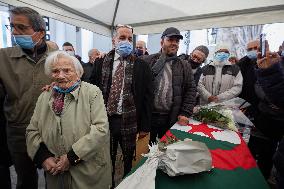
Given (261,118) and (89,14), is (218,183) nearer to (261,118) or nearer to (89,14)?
(261,118)

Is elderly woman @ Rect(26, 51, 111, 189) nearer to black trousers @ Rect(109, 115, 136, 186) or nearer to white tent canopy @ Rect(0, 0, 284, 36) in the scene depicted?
black trousers @ Rect(109, 115, 136, 186)

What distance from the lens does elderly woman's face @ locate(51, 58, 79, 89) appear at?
1.59 metres

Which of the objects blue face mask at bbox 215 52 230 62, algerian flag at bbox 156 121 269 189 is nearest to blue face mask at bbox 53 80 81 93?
algerian flag at bbox 156 121 269 189

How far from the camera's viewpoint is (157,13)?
4.34 metres

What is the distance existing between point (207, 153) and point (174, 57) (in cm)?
153

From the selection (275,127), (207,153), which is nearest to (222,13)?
(275,127)

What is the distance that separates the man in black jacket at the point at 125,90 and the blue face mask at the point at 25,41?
0.78 m

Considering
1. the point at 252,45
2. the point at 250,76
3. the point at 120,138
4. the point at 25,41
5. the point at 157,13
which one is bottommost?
the point at 120,138

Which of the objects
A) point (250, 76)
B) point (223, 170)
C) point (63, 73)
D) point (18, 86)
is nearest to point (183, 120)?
point (223, 170)

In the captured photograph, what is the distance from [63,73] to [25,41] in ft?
1.91

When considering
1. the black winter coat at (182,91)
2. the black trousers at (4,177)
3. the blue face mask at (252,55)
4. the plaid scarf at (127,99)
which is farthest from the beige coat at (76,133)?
the blue face mask at (252,55)

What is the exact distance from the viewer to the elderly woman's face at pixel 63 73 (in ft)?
5.23

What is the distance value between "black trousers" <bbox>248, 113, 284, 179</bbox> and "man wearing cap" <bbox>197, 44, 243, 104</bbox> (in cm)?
57

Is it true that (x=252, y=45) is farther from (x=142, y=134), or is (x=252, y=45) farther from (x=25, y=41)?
(x=25, y=41)
